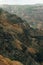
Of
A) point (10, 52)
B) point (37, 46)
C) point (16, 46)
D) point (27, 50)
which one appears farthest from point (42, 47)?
point (10, 52)

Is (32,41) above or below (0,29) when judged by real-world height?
below

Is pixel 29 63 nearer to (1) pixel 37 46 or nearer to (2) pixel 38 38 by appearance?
(1) pixel 37 46

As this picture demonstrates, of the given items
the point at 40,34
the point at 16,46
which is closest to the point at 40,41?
the point at 40,34

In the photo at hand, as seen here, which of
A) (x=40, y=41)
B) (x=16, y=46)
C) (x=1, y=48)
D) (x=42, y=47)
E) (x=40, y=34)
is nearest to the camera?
(x=1, y=48)

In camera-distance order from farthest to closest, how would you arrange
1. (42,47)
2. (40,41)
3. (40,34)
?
1. (40,34)
2. (40,41)
3. (42,47)

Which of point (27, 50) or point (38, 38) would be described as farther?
point (38, 38)

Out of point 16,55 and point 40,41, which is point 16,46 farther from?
point 40,41
